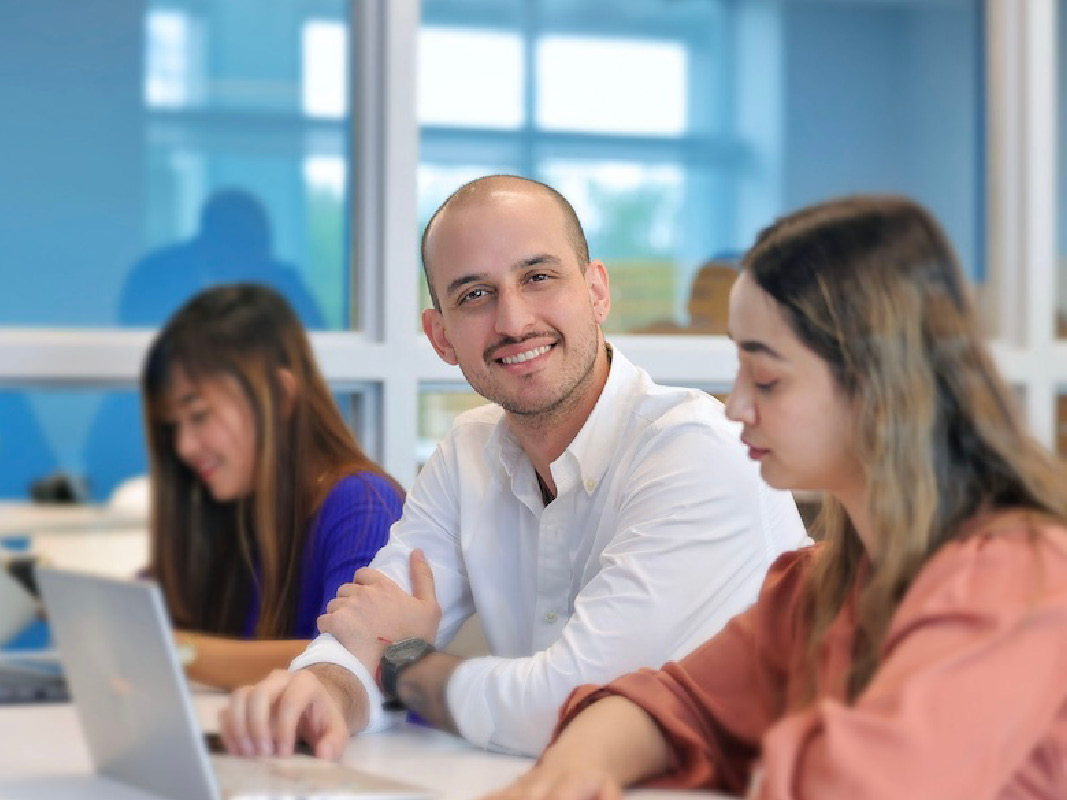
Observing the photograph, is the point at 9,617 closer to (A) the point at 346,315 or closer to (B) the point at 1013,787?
(A) the point at 346,315

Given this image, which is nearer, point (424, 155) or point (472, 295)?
point (472, 295)

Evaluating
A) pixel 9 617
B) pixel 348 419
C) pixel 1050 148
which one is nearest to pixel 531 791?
pixel 9 617

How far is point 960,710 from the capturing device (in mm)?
963

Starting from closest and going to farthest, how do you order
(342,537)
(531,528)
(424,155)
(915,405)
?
(915,405) → (531,528) → (342,537) → (424,155)

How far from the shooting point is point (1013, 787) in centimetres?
102

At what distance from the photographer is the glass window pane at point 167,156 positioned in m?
A: 3.04

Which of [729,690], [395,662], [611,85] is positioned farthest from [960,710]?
[611,85]

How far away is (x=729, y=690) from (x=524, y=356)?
0.61m

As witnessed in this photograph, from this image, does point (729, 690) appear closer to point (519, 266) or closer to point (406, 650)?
point (406, 650)

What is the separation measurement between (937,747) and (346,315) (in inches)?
94.0

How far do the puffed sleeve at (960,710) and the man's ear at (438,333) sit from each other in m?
1.05

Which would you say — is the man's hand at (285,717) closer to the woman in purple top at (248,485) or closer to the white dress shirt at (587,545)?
the white dress shirt at (587,545)

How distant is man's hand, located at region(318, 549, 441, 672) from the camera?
172 centimetres

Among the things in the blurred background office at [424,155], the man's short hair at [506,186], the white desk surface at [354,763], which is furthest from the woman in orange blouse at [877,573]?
the blurred background office at [424,155]
